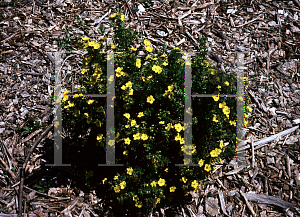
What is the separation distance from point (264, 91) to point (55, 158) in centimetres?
331

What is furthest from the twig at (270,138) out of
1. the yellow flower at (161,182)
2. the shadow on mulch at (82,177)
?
the yellow flower at (161,182)

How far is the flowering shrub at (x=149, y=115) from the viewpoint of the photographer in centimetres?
288

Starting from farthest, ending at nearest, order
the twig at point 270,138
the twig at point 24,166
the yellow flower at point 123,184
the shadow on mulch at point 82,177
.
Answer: the twig at point 270,138
the shadow on mulch at point 82,177
the twig at point 24,166
the yellow flower at point 123,184

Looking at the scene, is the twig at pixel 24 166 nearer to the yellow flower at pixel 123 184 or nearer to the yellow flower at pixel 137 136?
the yellow flower at pixel 123 184

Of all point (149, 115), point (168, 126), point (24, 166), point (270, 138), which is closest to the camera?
point (168, 126)

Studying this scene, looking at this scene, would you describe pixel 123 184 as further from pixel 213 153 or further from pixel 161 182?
pixel 213 153

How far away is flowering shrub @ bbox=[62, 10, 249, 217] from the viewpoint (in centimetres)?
288

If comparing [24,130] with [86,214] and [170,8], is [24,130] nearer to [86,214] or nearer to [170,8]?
[86,214]

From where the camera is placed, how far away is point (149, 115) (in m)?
2.98

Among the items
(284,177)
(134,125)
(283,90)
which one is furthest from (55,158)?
(283,90)

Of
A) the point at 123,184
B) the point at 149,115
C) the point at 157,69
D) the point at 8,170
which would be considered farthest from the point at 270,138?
the point at 8,170

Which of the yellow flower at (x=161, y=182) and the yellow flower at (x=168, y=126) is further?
the yellow flower at (x=161, y=182)

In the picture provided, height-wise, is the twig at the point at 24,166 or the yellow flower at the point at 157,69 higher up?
the yellow flower at the point at 157,69

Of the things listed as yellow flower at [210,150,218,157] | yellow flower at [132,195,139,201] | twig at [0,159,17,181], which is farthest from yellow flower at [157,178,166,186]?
twig at [0,159,17,181]
